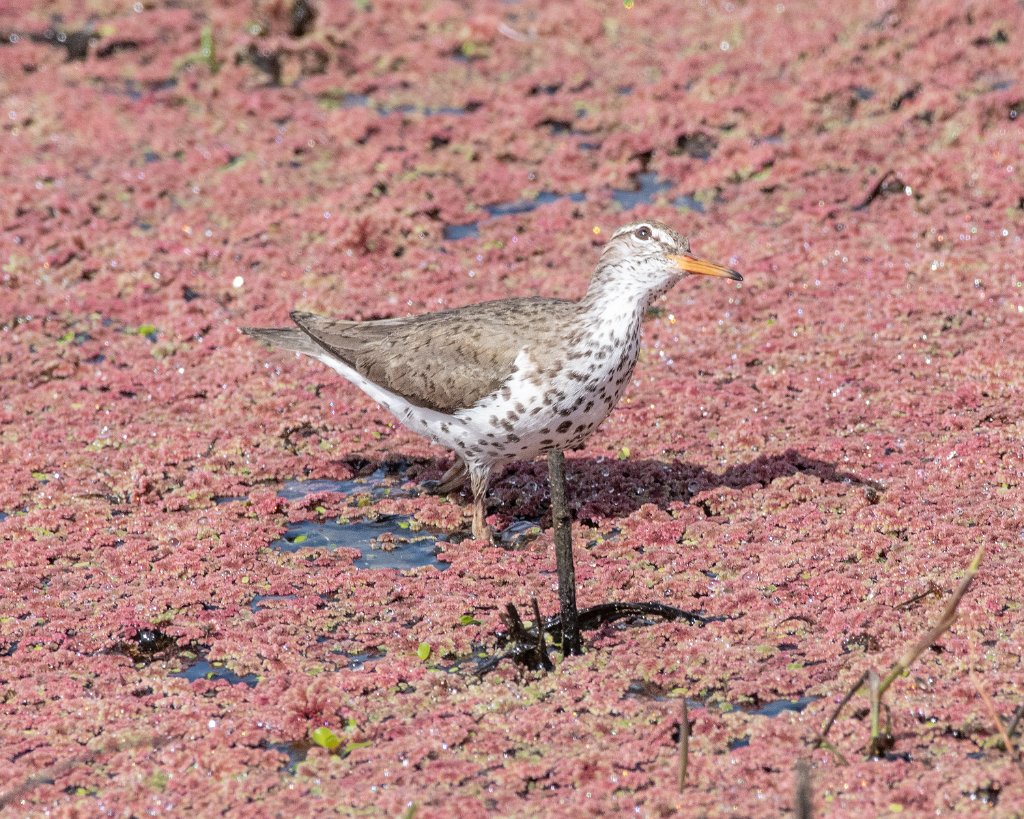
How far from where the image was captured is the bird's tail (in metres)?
10.0

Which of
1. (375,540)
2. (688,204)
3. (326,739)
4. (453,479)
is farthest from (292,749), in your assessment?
(688,204)

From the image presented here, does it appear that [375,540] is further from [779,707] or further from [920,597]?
[920,597]

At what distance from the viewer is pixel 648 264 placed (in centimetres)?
866

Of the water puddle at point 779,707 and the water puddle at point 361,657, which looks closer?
the water puddle at point 779,707

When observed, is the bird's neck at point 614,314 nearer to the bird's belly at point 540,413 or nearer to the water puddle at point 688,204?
the bird's belly at point 540,413

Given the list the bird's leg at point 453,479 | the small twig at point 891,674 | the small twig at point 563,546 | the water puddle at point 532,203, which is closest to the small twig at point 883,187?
the water puddle at point 532,203

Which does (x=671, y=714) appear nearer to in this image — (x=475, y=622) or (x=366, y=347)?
(x=475, y=622)

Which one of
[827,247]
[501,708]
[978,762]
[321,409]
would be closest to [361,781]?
[501,708]

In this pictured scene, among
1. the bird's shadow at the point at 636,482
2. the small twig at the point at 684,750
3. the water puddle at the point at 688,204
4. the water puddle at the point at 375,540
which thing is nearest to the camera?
the small twig at the point at 684,750

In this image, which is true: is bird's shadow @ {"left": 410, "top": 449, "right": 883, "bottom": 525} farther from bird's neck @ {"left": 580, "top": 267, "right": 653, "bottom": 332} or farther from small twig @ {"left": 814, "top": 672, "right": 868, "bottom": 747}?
small twig @ {"left": 814, "top": 672, "right": 868, "bottom": 747}

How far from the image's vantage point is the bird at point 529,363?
27.7 feet

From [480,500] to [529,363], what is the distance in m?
1.09

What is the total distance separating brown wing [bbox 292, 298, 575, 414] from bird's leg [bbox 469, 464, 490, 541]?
0.48 meters

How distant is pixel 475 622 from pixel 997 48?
10.5 meters
